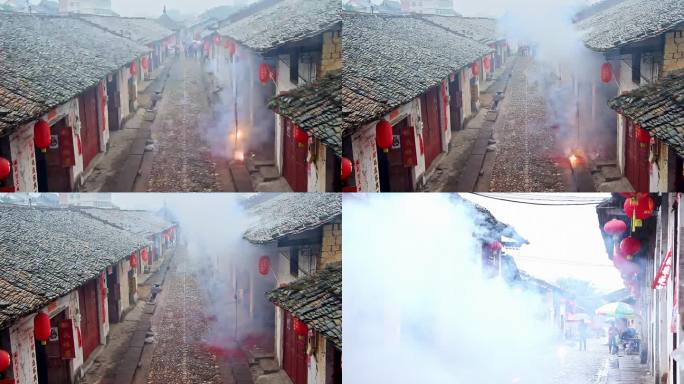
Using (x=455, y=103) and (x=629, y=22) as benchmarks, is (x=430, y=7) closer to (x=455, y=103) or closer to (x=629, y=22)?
(x=455, y=103)

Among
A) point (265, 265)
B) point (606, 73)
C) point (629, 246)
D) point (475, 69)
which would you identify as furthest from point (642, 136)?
point (265, 265)

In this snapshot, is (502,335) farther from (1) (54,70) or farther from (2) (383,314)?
(1) (54,70)

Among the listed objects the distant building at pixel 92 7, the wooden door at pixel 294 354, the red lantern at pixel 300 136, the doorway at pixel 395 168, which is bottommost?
the wooden door at pixel 294 354

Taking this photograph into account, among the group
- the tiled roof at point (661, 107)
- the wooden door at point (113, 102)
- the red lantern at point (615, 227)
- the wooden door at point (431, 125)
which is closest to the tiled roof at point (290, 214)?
the wooden door at point (431, 125)

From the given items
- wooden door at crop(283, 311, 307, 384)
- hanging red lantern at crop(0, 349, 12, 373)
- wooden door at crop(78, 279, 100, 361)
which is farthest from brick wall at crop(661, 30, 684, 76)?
hanging red lantern at crop(0, 349, 12, 373)

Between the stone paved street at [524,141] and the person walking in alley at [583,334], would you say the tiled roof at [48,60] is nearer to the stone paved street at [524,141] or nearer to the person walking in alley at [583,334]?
the stone paved street at [524,141]

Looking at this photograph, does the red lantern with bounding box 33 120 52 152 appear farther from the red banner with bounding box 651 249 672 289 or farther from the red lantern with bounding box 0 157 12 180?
the red banner with bounding box 651 249 672 289
